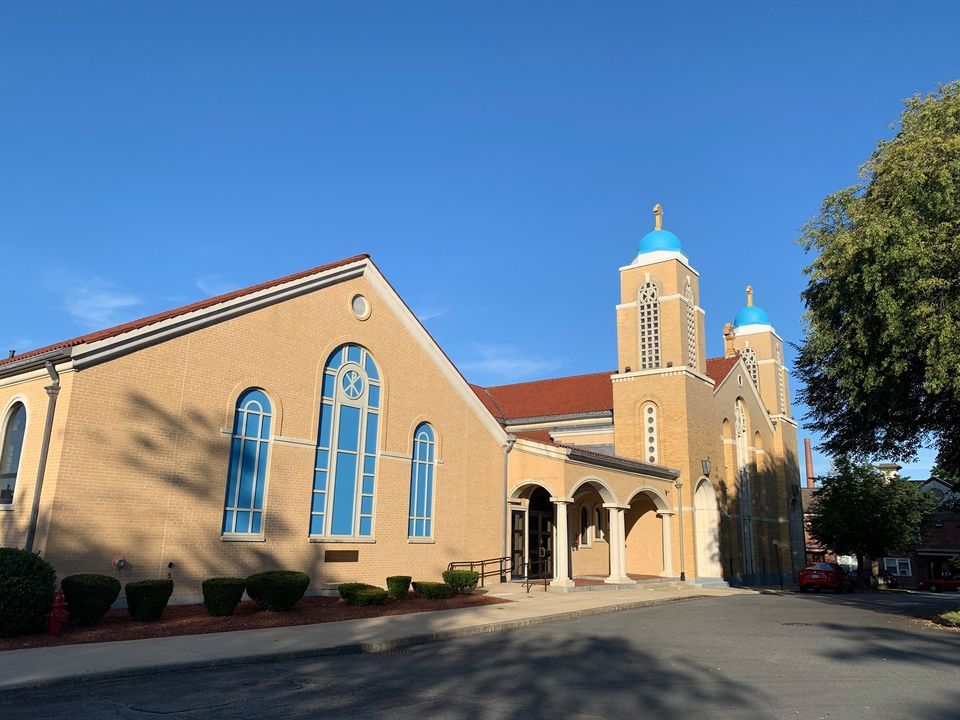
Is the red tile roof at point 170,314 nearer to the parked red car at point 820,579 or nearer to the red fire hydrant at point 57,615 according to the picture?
the red fire hydrant at point 57,615

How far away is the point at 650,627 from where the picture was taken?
16219 millimetres

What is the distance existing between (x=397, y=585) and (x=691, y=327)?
21319 millimetres

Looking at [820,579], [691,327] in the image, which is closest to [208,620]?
[691,327]

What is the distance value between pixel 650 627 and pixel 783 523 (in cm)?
2867

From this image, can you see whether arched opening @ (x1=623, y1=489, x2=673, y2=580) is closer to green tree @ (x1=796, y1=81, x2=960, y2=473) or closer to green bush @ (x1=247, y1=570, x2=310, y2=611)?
green tree @ (x1=796, y1=81, x2=960, y2=473)

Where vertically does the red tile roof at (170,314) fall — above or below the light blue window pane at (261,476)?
above

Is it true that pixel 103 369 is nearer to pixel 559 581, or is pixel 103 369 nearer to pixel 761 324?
pixel 559 581

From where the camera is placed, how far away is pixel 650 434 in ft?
110

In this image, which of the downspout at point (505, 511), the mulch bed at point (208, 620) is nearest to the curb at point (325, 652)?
the mulch bed at point (208, 620)

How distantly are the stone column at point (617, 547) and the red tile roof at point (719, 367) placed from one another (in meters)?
11.9

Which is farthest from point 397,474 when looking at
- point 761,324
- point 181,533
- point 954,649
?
point 761,324

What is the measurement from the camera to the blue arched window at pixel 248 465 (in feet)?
54.8

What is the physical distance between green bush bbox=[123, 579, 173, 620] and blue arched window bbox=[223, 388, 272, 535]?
3089 mm

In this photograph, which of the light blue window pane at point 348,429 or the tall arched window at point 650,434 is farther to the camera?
the tall arched window at point 650,434
